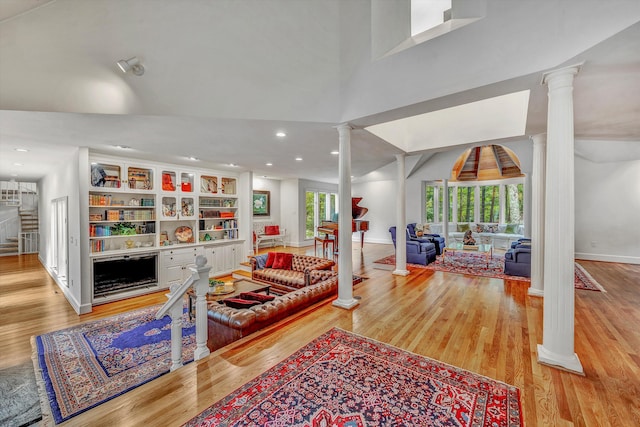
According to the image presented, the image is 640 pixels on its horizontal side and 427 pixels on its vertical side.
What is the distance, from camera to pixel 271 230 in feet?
33.6

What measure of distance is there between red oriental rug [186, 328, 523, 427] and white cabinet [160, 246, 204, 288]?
422 centimetres

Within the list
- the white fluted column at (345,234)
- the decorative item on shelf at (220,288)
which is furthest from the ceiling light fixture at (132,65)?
the decorative item on shelf at (220,288)

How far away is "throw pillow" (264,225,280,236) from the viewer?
10.1 metres

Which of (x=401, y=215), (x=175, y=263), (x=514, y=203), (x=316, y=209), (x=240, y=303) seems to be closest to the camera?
(x=240, y=303)

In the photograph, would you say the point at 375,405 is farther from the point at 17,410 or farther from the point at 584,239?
the point at 584,239

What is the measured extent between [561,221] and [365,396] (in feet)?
7.66

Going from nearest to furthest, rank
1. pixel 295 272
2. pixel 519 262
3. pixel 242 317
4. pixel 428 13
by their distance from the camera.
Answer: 1. pixel 242 317
2. pixel 428 13
3. pixel 295 272
4. pixel 519 262

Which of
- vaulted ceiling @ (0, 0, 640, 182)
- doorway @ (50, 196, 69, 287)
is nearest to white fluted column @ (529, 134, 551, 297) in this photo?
vaulted ceiling @ (0, 0, 640, 182)

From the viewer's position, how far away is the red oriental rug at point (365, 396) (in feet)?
5.90

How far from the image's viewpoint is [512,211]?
1046 cm

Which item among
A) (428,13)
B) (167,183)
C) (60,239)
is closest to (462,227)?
(428,13)

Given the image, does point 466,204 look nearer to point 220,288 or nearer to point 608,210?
point 608,210

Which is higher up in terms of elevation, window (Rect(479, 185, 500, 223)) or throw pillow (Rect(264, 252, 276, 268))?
window (Rect(479, 185, 500, 223))

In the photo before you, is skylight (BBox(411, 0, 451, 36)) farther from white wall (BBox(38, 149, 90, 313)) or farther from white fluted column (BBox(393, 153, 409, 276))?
white wall (BBox(38, 149, 90, 313))
